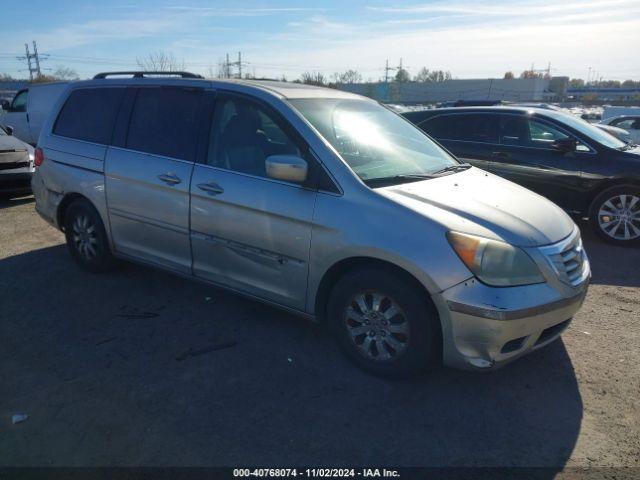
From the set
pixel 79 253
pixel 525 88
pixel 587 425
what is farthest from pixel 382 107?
pixel 525 88

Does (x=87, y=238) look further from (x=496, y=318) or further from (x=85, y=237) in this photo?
(x=496, y=318)

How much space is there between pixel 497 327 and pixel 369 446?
0.99m

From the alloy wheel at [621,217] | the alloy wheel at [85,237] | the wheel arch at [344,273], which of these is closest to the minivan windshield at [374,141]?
the wheel arch at [344,273]

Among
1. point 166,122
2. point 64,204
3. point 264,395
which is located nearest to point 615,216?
point 264,395

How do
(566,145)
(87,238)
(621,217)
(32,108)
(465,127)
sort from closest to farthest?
(87,238) < (621,217) < (566,145) < (465,127) < (32,108)

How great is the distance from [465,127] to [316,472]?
6.34m

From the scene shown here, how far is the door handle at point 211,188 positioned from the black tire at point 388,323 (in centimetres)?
120

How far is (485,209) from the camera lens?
3.26m

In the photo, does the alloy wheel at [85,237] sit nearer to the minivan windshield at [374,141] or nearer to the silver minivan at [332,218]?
the silver minivan at [332,218]

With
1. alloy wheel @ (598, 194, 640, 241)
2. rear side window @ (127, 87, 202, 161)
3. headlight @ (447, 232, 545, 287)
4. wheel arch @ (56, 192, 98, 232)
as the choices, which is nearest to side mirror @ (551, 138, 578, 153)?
alloy wheel @ (598, 194, 640, 241)

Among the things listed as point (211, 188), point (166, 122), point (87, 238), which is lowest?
point (87, 238)

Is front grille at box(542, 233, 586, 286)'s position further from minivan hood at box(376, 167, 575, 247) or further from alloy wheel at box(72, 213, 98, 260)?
alloy wheel at box(72, 213, 98, 260)

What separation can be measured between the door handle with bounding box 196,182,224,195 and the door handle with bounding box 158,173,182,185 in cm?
27

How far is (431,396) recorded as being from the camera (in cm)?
321
